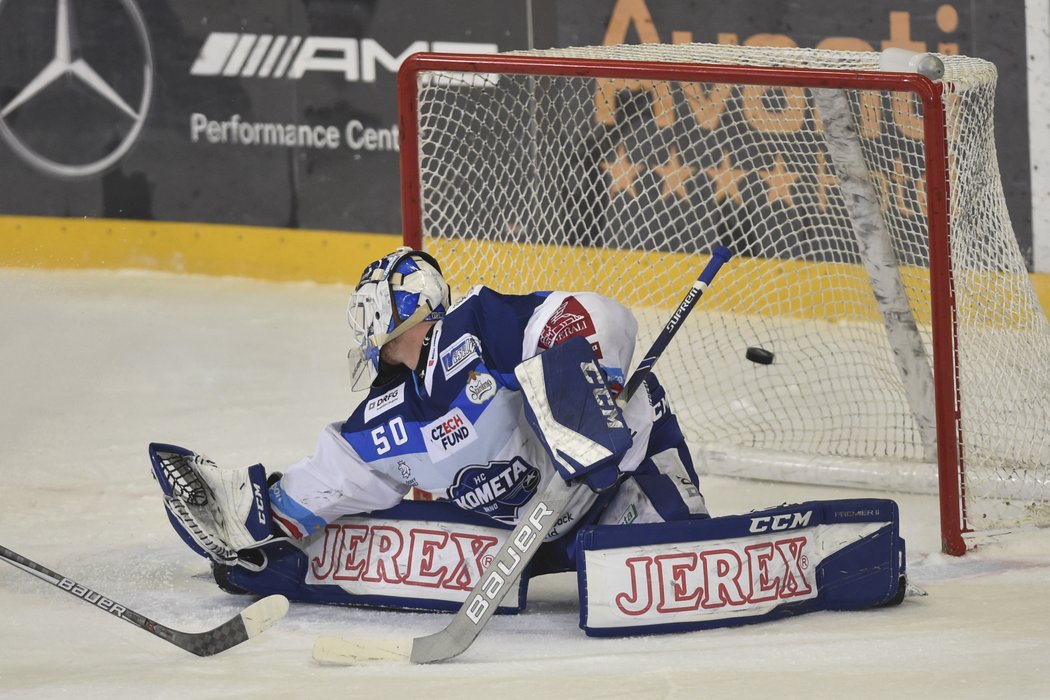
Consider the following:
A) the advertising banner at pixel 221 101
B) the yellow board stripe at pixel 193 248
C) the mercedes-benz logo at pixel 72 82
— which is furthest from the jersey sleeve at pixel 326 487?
the mercedes-benz logo at pixel 72 82

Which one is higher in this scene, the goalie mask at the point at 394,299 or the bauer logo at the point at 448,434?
the goalie mask at the point at 394,299

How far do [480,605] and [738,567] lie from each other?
46 centimetres

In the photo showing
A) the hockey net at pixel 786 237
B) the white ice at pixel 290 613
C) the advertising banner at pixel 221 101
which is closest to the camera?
the white ice at pixel 290 613

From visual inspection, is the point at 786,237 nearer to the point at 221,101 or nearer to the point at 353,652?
the point at 353,652

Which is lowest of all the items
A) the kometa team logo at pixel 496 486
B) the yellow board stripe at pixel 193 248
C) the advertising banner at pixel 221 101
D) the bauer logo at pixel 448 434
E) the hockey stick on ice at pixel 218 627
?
the hockey stick on ice at pixel 218 627

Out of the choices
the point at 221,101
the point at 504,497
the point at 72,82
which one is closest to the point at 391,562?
the point at 504,497

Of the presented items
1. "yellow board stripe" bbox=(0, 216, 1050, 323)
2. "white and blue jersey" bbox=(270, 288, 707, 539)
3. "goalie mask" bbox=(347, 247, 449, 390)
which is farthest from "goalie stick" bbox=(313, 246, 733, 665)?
"yellow board stripe" bbox=(0, 216, 1050, 323)

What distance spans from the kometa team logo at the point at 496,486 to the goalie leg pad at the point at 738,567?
0.19 metres

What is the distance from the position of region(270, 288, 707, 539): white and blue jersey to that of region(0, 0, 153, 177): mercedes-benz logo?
156 inches

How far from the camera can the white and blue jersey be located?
3080 millimetres

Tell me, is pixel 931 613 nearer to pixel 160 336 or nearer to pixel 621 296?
pixel 621 296

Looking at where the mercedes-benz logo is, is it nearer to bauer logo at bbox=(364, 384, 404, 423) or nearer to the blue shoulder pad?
bauer logo at bbox=(364, 384, 404, 423)

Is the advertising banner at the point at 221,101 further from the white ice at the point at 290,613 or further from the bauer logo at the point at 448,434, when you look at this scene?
the bauer logo at the point at 448,434

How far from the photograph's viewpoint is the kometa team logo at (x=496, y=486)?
3105 millimetres
